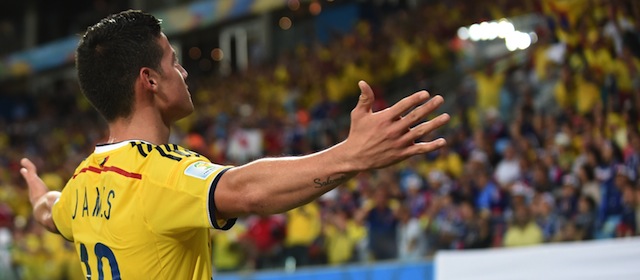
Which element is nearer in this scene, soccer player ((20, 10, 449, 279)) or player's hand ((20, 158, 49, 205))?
soccer player ((20, 10, 449, 279))

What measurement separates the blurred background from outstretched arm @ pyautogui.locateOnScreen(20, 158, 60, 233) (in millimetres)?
5514

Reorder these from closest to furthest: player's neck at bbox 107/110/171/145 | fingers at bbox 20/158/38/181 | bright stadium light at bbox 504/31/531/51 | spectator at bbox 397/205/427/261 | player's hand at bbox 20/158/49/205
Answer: player's neck at bbox 107/110/171/145
player's hand at bbox 20/158/49/205
fingers at bbox 20/158/38/181
spectator at bbox 397/205/427/261
bright stadium light at bbox 504/31/531/51

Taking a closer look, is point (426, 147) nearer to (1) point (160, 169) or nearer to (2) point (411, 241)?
(1) point (160, 169)

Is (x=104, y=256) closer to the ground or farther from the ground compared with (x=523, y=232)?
farther from the ground

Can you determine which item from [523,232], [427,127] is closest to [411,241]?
[523,232]

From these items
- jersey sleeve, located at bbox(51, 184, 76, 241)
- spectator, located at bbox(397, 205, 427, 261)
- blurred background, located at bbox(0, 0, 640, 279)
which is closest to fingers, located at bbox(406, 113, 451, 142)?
jersey sleeve, located at bbox(51, 184, 76, 241)

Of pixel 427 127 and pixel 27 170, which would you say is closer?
pixel 427 127

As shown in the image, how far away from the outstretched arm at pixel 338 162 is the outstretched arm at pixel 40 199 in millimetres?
1413

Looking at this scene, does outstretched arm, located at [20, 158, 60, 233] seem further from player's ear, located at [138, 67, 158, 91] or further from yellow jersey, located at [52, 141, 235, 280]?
player's ear, located at [138, 67, 158, 91]

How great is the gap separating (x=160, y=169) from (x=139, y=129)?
1.06ft

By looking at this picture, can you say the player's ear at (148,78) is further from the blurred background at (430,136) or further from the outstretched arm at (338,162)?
the blurred background at (430,136)

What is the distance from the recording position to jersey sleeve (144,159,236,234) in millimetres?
2938

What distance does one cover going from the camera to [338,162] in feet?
9.02

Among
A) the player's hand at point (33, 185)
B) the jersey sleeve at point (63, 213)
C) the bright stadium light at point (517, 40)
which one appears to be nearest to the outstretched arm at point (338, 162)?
the jersey sleeve at point (63, 213)
